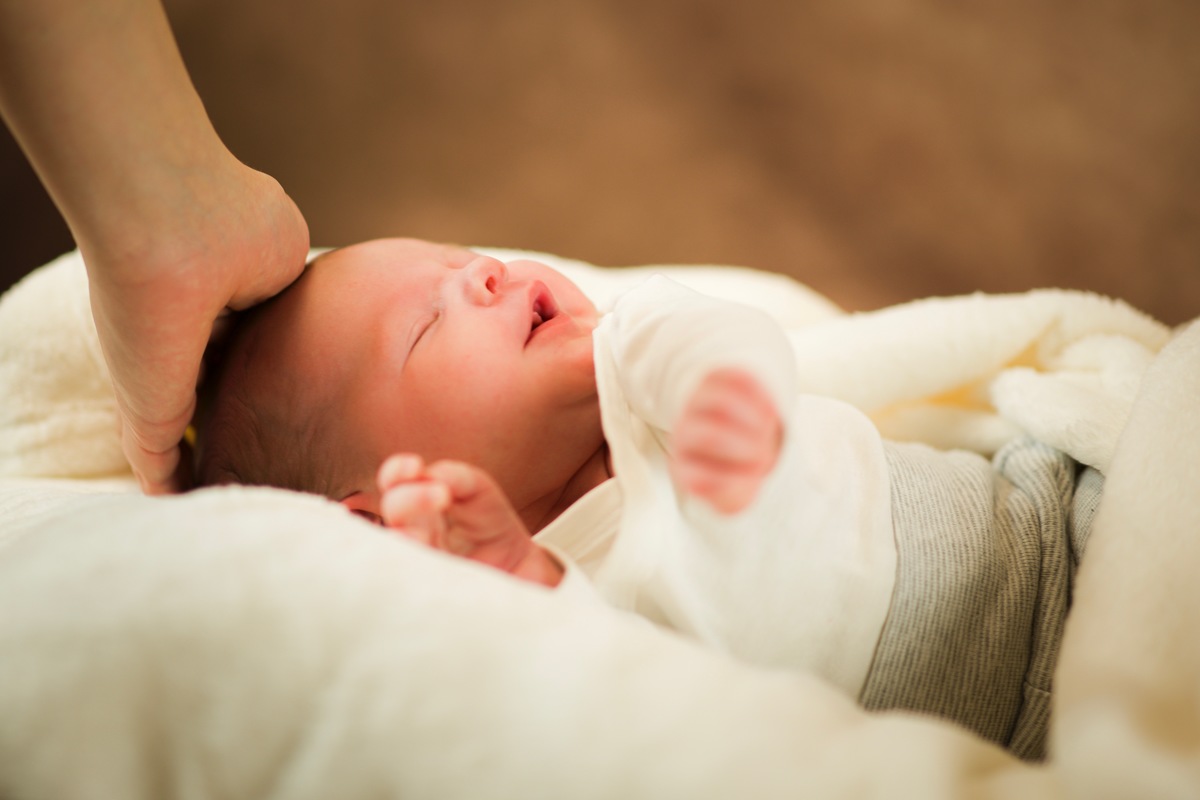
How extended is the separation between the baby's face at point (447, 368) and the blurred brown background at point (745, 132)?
70cm

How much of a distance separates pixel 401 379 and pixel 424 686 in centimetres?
28

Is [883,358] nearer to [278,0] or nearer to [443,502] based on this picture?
[443,502]

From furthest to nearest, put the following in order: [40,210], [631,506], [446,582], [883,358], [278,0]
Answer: [278,0]
[40,210]
[883,358]
[631,506]
[446,582]

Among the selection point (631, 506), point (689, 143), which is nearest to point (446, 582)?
point (631, 506)

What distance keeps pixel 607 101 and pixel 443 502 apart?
1.04 meters

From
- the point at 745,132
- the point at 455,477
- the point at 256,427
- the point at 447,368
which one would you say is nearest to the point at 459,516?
the point at 455,477

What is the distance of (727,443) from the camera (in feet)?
1.31

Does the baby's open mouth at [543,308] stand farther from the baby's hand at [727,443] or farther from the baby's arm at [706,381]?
the baby's hand at [727,443]

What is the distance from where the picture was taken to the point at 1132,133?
120 cm

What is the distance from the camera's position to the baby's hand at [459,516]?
18.3 inches

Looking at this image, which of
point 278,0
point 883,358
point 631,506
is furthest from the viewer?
point 278,0

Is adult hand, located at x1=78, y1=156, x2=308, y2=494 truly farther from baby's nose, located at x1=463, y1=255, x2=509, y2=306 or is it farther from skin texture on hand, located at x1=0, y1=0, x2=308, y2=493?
baby's nose, located at x1=463, y1=255, x2=509, y2=306

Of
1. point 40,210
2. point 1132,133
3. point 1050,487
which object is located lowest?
point 40,210

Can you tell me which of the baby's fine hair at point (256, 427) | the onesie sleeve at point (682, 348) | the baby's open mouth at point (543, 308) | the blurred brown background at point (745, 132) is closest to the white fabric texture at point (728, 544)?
the onesie sleeve at point (682, 348)
